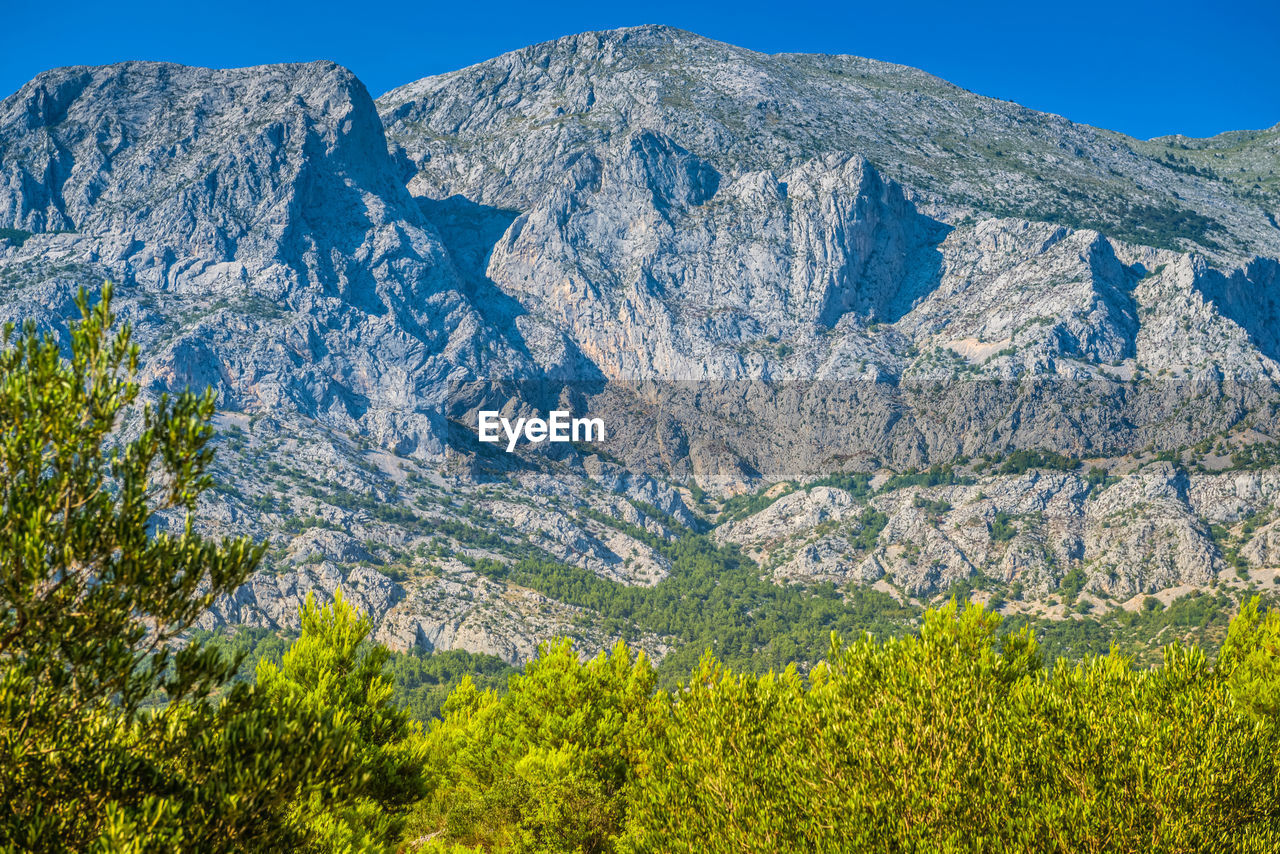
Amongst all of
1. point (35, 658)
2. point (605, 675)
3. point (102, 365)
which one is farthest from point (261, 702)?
point (605, 675)

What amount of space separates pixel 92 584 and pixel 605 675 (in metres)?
23.4

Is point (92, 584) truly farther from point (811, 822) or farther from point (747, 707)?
point (747, 707)

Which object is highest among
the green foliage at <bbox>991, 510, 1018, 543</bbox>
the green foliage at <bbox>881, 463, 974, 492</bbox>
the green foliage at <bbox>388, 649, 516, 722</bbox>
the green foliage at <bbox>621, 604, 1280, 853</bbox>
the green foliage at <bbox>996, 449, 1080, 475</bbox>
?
the green foliage at <bbox>996, 449, 1080, 475</bbox>

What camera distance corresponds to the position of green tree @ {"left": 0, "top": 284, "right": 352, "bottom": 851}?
10188mm

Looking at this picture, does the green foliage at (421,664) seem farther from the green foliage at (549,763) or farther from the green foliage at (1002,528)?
the green foliage at (1002,528)

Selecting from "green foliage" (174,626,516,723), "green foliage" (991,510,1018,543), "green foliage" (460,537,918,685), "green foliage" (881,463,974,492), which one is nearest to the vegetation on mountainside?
"green foliage" (174,626,516,723)

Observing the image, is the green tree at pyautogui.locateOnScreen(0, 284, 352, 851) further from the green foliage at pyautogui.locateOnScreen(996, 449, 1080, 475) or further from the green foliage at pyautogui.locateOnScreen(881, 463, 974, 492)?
the green foliage at pyautogui.locateOnScreen(881, 463, 974, 492)

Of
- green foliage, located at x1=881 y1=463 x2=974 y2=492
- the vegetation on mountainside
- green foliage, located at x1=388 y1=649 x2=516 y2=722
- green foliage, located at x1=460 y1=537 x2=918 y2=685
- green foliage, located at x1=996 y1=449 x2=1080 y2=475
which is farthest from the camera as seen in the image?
green foliage, located at x1=881 y1=463 x2=974 y2=492

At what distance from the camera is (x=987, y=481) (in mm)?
178500

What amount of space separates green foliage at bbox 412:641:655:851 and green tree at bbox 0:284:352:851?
16938 millimetres

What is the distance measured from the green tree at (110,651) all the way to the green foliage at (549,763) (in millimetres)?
16938

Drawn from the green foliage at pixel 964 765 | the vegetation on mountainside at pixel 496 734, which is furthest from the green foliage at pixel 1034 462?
the green foliage at pixel 964 765

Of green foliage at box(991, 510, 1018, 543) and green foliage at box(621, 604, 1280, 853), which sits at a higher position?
green foliage at box(991, 510, 1018, 543)

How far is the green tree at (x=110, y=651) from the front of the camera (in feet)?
33.4
